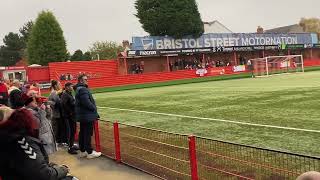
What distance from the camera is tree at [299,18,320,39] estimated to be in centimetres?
11036

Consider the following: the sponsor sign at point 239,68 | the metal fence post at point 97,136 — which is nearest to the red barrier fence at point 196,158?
the metal fence post at point 97,136

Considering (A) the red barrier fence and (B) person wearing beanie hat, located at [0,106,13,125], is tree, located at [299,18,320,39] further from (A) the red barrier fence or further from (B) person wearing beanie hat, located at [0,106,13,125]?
(B) person wearing beanie hat, located at [0,106,13,125]

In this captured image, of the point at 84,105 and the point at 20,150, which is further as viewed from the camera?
the point at 84,105

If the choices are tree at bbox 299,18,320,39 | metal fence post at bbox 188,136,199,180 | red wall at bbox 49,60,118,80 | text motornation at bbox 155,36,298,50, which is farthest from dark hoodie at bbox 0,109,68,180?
tree at bbox 299,18,320,39

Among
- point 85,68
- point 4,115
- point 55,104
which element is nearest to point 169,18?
point 85,68

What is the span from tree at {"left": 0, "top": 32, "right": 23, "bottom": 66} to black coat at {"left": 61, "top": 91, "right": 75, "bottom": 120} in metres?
111

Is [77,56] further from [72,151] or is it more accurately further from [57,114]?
[72,151]

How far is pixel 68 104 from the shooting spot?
11.7 m

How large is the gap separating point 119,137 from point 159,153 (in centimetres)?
180

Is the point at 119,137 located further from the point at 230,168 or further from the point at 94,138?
the point at 230,168

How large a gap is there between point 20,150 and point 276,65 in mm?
50961

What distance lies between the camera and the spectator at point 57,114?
1183 cm

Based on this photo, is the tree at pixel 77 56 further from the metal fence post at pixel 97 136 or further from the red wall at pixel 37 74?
the metal fence post at pixel 97 136

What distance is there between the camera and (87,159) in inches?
416
